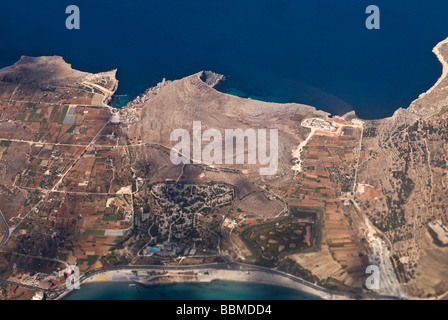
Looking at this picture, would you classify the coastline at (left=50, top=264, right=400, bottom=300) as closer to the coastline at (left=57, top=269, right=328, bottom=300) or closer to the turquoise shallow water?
the coastline at (left=57, top=269, right=328, bottom=300)

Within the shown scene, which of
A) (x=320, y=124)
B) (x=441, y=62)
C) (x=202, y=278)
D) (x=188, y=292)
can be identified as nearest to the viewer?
(x=188, y=292)

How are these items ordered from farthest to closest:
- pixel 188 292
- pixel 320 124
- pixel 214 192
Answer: pixel 320 124 → pixel 214 192 → pixel 188 292

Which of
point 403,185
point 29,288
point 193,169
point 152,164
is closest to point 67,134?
point 152,164

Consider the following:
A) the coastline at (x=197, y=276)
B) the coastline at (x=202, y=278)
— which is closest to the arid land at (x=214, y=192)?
the coastline at (x=197, y=276)

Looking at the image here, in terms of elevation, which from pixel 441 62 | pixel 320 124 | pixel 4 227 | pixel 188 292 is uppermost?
pixel 441 62

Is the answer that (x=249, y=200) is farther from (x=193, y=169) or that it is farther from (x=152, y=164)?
(x=152, y=164)

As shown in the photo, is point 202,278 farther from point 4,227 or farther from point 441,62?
point 441,62

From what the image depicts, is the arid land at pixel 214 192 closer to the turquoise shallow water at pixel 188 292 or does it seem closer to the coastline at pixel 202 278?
the coastline at pixel 202 278

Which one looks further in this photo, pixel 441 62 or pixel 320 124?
pixel 441 62

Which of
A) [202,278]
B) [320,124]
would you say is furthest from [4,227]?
[320,124]
